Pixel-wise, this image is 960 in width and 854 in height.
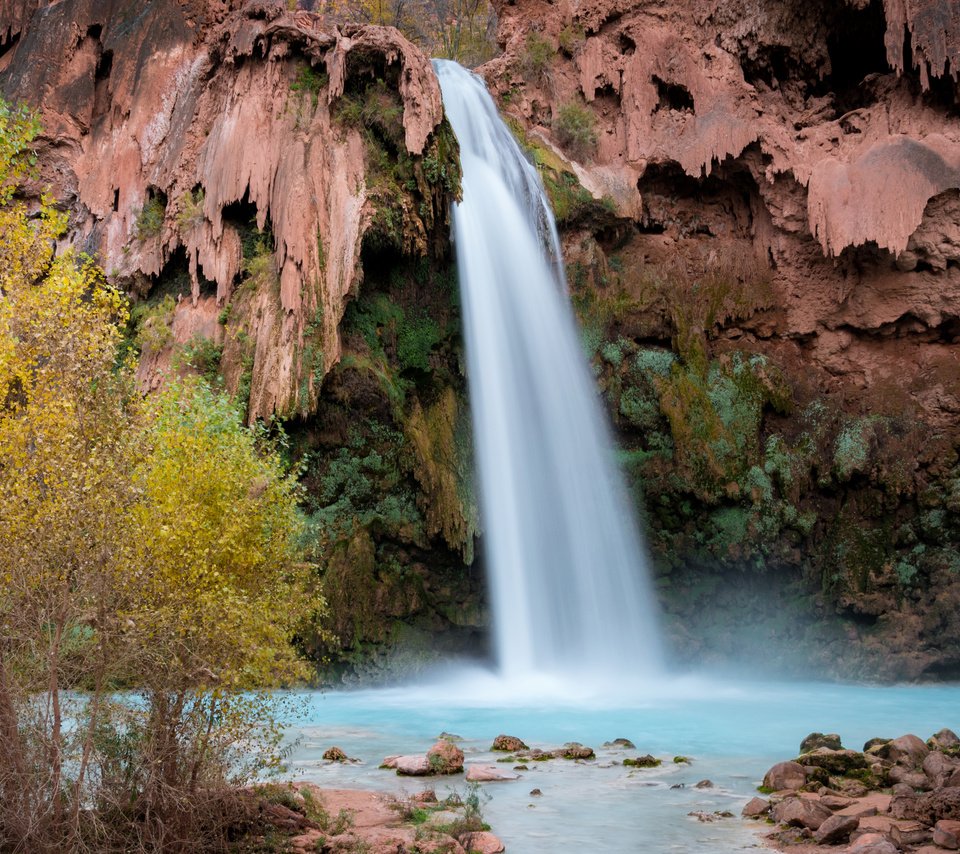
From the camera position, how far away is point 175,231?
69.8ft

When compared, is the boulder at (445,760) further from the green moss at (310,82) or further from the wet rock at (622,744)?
the green moss at (310,82)

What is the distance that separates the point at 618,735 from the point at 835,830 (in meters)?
6.49

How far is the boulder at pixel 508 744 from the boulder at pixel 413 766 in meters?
1.57

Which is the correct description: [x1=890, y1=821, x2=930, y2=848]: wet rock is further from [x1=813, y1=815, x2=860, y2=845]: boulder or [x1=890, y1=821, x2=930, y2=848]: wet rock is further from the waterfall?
the waterfall

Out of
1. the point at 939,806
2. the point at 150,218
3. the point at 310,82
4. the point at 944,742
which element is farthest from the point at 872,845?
the point at 150,218

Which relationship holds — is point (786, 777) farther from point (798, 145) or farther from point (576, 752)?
point (798, 145)

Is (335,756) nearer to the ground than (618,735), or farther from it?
farther from it

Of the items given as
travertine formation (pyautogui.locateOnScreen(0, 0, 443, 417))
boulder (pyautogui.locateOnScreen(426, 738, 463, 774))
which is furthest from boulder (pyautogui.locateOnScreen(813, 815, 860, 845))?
travertine formation (pyautogui.locateOnScreen(0, 0, 443, 417))

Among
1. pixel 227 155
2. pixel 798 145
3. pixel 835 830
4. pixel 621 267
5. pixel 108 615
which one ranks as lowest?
pixel 835 830

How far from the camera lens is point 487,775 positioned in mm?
10570

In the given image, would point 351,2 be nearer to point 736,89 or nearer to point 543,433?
point 736,89

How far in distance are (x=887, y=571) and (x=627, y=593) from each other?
641 cm

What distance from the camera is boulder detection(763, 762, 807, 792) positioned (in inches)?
397

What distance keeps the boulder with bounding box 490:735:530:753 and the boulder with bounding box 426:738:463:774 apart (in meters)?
1.28
